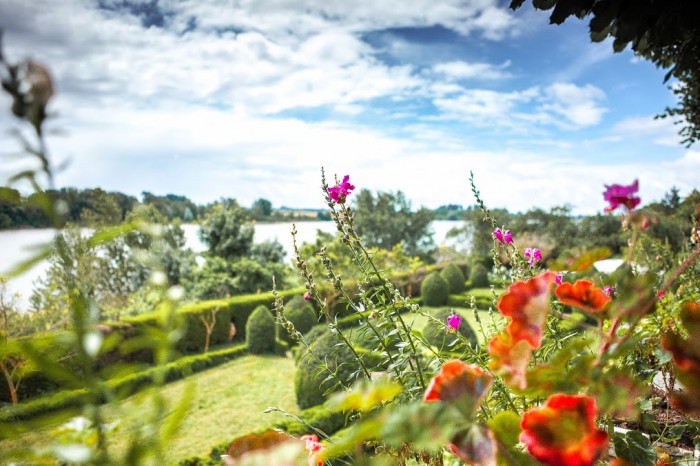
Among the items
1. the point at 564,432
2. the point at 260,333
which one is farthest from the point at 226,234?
the point at 564,432

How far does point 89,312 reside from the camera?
1.19ft

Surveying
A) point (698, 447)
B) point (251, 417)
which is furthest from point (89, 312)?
point (251, 417)

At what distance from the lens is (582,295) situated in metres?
0.53

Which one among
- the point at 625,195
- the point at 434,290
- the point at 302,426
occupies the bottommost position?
the point at 434,290

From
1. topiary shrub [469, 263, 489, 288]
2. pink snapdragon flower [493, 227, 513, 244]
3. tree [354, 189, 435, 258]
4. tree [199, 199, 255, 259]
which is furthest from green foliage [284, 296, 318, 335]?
tree [354, 189, 435, 258]

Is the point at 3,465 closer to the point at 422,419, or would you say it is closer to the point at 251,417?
the point at 422,419

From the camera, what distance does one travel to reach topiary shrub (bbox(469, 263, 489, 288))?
19266mm

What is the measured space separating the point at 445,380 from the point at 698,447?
2.33ft

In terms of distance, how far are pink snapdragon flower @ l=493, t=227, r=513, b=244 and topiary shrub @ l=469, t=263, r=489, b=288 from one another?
1785 cm

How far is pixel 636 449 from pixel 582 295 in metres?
0.41

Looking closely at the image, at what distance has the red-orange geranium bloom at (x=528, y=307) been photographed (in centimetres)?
49

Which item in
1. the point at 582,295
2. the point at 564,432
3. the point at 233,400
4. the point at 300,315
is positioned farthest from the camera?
the point at 300,315

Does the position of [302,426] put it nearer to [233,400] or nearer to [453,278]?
[233,400]

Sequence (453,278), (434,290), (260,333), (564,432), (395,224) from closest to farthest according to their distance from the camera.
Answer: (564,432)
(260,333)
(434,290)
(453,278)
(395,224)
